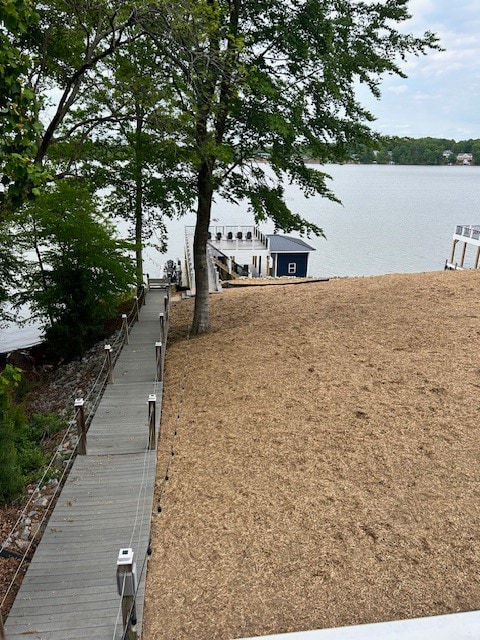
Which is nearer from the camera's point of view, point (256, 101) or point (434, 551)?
point (434, 551)

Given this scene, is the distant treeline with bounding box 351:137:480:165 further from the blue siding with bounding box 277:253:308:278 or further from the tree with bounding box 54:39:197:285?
the tree with bounding box 54:39:197:285

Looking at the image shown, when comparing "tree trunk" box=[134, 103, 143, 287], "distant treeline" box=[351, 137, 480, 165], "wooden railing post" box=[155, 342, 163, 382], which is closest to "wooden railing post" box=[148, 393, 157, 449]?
"wooden railing post" box=[155, 342, 163, 382]

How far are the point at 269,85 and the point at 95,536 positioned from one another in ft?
26.6

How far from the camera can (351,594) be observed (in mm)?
4359

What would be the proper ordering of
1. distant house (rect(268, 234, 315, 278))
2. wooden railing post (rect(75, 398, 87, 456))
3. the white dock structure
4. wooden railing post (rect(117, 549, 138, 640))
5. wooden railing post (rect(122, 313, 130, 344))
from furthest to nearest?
distant house (rect(268, 234, 315, 278)), wooden railing post (rect(122, 313, 130, 344)), wooden railing post (rect(75, 398, 87, 456)), wooden railing post (rect(117, 549, 138, 640)), the white dock structure

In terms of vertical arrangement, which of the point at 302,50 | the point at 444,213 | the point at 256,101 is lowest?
the point at 444,213

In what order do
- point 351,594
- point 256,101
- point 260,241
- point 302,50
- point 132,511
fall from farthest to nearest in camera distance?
point 260,241, point 256,101, point 302,50, point 132,511, point 351,594

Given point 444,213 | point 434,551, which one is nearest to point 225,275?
point 434,551

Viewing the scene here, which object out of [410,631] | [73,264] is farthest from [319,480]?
[73,264]

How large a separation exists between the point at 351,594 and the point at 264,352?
19.2 feet

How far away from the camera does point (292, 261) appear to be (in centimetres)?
3148

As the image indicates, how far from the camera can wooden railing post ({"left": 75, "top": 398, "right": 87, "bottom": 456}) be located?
22.9ft

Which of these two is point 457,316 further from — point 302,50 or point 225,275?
point 225,275

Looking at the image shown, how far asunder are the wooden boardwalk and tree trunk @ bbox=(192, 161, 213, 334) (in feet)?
11.0
